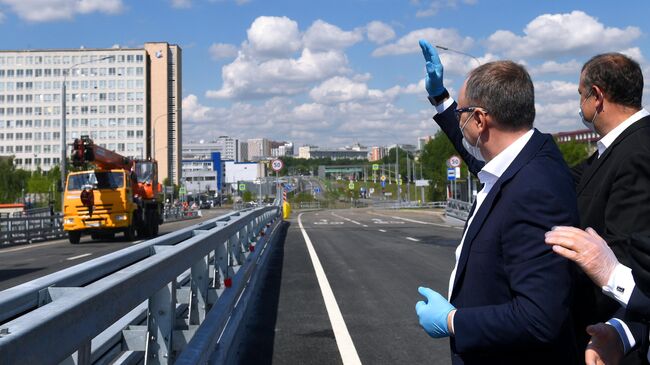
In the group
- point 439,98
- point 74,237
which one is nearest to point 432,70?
point 439,98

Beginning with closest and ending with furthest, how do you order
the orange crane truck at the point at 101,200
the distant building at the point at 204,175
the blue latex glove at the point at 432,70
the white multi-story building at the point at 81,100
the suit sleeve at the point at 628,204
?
the suit sleeve at the point at 628,204, the blue latex glove at the point at 432,70, the orange crane truck at the point at 101,200, the distant building at the point at 204,175, the white multi-story building at the point at 81,100

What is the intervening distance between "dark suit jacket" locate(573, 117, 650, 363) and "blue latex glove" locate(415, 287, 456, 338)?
1.99ft

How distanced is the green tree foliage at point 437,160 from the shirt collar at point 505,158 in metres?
96.4

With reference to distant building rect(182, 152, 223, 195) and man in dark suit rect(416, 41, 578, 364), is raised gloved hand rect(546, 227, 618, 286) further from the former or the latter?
distant building rect(182, 152, 223, 195)

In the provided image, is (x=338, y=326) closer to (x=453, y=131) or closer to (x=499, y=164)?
(x=453, y=131)

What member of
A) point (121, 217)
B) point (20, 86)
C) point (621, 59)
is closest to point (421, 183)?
point (121, 217)

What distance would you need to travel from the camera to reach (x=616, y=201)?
2.98 metres

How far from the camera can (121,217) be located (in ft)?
90.3

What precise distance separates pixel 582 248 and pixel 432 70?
6.15 ft

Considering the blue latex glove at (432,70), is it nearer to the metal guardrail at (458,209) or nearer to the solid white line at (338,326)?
the solid white line at (338,326)

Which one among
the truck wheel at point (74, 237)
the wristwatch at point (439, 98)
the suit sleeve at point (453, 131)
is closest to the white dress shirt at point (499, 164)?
the suit sleeve at point (453, 131)

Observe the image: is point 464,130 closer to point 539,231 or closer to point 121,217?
point 539,231

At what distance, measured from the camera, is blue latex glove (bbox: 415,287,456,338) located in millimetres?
2727

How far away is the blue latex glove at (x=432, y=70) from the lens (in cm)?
392
